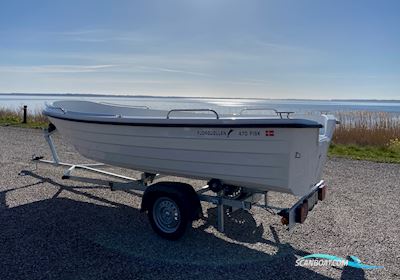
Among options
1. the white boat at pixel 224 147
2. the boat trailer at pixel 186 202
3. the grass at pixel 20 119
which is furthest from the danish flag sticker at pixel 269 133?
the grass at pixel 20 119

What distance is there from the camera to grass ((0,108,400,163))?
1000 cm

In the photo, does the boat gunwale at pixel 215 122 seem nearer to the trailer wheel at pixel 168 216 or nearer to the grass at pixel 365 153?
the trailer wheel at pixel 168 216

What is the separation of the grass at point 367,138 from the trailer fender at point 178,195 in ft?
21.7

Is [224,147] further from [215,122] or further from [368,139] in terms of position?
[368,139]

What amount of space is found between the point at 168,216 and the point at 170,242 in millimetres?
293

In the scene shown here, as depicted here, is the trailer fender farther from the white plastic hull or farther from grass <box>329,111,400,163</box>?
grass <box>329,111,400,163</box>

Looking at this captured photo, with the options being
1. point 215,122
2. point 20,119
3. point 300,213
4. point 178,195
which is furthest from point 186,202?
point 20,119

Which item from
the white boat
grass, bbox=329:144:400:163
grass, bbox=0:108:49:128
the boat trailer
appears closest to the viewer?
the white boat

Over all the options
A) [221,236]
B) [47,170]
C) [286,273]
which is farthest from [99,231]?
[47,170]

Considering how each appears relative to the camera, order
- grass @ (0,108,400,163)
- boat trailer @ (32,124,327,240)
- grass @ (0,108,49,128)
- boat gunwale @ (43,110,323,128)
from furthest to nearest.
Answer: grass @ (0,108,49,128) < grass @ (0,108,400,163) < boat trailer @ (32,124,327,240) < boat gunwale @ (43,110,323,128)

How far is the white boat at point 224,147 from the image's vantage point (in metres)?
3.47

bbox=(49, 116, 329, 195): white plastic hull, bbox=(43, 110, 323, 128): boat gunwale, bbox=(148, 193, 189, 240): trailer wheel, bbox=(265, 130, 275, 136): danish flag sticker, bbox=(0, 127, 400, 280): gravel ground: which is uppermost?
bbox=(43, 110, 323, 128): boat gunwale

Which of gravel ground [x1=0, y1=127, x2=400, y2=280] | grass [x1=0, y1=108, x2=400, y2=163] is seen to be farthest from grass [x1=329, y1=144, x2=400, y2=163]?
gravel ground [x1=0, y1=127, x2=400, y2=280]

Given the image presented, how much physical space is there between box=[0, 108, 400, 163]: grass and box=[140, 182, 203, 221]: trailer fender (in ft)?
21.7
